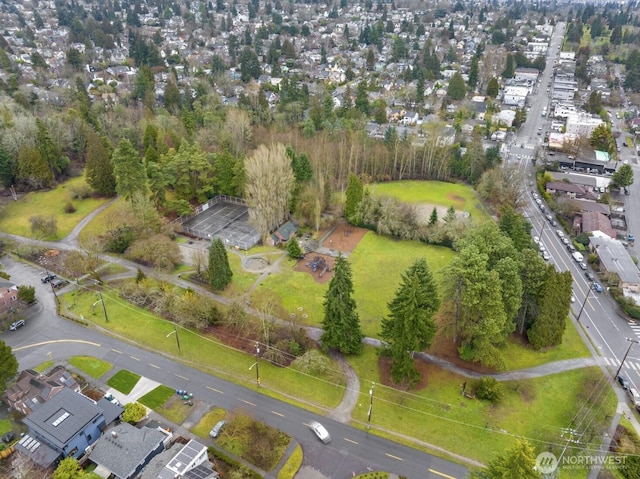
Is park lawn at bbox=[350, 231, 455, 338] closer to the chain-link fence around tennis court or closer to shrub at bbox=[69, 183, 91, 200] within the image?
the chain-link fence around tennis court

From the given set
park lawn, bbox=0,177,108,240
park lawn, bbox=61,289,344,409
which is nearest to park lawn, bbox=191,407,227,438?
park lawn, bbox=61,289,344,409

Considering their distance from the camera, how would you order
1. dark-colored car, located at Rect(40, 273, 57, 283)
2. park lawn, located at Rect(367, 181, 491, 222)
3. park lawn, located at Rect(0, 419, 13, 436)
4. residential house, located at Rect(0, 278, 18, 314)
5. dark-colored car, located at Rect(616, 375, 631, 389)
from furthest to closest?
park lawn, located at Rect(367, 181, 491, 222) → dark-colored car, located at Rect(40, 273, 57, 283) → residential house, located at Rect(0, 278, 18, 314) → dark-colored car, located at Rect(616, 375, 631, 389) → park lawn, located at Rect(0, 419, 13, 436)

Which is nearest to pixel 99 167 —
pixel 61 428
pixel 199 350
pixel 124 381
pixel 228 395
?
pixel 199 350

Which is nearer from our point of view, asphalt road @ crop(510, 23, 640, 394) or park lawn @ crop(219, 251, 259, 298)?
asphalt road @ crop(510, 23, 640, 394)

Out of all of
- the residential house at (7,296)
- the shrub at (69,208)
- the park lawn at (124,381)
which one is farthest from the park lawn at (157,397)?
the shrub at (69,208)

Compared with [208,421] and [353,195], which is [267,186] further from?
[208,421]

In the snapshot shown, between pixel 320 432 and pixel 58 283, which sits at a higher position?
pixel 58 283
